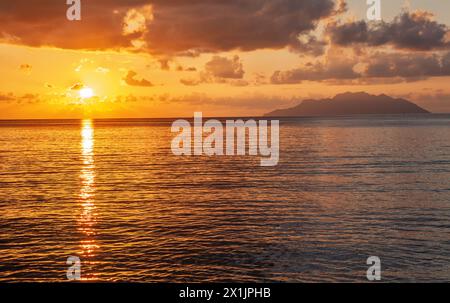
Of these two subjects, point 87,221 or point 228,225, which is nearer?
point 228,225

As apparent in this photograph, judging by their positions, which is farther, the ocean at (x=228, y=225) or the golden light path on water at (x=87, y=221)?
the golden light path on water at (x=87, y=221)

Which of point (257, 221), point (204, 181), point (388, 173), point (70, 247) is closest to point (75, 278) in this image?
point (70, 247)

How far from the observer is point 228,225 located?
33125 millimetres

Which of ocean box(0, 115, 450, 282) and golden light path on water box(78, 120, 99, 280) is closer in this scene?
ocean box(0, 115, 450, 282)

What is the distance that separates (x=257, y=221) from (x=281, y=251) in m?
7.38

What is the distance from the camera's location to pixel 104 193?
48.8m

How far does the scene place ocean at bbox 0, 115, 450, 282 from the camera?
78.9 feet

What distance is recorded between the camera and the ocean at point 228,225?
24062 mm

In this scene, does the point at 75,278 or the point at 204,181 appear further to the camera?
the point at 204,181
